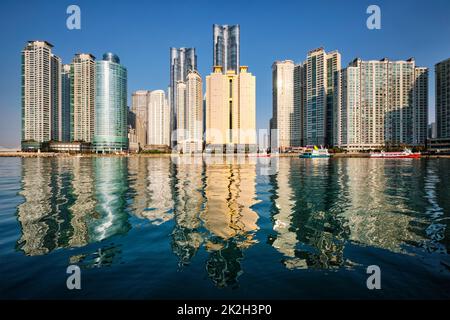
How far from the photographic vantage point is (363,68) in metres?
177

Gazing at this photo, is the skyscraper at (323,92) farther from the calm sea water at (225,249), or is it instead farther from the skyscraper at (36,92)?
the skyscraper at (36,92)

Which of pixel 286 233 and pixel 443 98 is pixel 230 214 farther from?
pixel 443 98

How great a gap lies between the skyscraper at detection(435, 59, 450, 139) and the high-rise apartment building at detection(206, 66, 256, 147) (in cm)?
12571

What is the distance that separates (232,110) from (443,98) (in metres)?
145

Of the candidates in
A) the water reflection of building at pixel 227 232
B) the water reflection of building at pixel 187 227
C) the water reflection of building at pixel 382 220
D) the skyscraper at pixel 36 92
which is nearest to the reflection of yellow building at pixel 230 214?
the water reflection of building at pixel 227 232

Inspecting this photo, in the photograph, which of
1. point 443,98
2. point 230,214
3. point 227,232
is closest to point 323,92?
point 443,98

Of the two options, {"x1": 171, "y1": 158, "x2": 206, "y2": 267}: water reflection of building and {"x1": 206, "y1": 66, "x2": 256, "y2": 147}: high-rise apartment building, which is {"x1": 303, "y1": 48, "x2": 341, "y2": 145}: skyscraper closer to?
{"x1": 206, "y1": 66, "x2": 256, "y2": 147}: high-rise apartment building

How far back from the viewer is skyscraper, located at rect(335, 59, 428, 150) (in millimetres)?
176125

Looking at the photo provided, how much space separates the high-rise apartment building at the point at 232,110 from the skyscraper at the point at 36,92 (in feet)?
421

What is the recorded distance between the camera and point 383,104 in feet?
582

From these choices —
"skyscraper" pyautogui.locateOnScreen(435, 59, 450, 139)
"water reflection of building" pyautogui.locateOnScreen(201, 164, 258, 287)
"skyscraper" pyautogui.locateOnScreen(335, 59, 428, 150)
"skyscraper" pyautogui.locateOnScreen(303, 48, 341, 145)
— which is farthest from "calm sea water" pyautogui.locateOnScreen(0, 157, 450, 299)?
"skyscraper" pyautogui.locateOnScreen(435, 59, 450, 139)

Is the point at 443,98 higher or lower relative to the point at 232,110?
higher

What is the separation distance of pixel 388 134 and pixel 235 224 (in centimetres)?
20544
